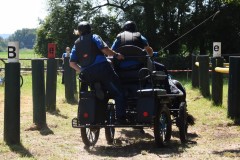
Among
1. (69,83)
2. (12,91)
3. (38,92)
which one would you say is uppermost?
(12,91)

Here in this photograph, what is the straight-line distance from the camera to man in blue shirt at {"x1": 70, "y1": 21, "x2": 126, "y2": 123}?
7109 millimetres

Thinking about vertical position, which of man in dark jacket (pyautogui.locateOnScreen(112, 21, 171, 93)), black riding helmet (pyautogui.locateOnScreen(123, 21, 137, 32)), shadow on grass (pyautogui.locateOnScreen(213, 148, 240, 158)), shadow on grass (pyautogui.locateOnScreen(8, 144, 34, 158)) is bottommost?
shadow on grass (pyautogui.locateOnScreen(8, 144, 34, 158))

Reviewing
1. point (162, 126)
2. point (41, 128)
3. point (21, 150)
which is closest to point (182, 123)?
point (162, 126)

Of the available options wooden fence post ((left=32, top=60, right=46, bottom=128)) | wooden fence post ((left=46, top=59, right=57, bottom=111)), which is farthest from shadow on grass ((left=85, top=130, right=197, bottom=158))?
wooden fence post ((left=46, top=59, right=57, bottom=111))

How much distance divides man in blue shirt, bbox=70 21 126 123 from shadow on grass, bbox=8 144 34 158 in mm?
1288

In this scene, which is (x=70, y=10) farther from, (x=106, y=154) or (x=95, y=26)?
(x=106, y=154)

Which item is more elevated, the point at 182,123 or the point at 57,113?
the point at 182,123

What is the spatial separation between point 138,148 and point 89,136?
0.82 metres

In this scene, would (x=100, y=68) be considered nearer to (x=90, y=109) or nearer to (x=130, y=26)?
(x=90, y=109)

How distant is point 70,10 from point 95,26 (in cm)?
237

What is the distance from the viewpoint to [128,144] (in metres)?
7.78

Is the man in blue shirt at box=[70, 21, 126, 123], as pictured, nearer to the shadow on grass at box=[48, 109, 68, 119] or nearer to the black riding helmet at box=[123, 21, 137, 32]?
the black riding helmet at box=[123, 21, 137, 32]

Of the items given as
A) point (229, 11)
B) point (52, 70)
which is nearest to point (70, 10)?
point (229, 11)

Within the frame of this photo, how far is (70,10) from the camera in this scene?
120 feet
